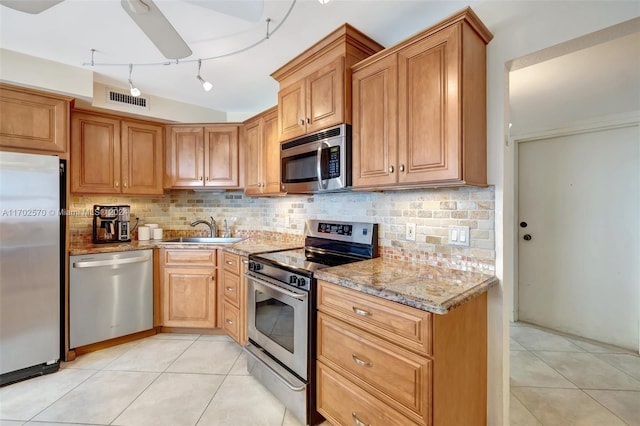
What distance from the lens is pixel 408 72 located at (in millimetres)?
1582

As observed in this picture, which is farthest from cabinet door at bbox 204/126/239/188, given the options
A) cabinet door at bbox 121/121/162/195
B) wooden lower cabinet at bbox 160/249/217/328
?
wooden lower cabinet at bbox 160/249/217/328

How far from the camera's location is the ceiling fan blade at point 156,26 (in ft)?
3.94

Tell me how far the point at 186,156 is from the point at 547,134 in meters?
3.93

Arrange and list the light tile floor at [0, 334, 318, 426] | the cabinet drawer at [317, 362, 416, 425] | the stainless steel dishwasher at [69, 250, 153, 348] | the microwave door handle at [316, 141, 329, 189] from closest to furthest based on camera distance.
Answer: the cabinet drawer at [317, 362, 416, 425] < the light tile floor at [0, 334, 318, 426] < the microwave door handle at [316, 141, 329, 189] < the stainless steel dishwasher at [69, 250, 153, 348]

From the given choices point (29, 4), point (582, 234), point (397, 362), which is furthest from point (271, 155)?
point (582, 234)

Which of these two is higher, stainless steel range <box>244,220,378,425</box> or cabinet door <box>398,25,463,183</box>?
cabinet door <box>398,25,463,183</box>

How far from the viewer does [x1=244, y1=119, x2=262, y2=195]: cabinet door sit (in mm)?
2927

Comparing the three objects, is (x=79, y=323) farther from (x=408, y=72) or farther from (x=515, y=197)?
(x=515, y=197)

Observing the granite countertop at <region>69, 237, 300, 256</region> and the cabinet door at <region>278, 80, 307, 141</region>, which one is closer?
the cabinet door at <region>278, 80, 307, 141</region>

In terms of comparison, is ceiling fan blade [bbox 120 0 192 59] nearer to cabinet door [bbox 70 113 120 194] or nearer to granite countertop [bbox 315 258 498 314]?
granite countertop [bbox 315 258 498 314]

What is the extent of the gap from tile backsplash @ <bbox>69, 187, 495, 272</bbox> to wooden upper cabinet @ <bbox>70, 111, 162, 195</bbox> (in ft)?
1.00

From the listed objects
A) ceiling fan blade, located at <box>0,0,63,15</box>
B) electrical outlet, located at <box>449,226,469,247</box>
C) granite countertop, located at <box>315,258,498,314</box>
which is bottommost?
granite countertop, located at <box>315,258,498,314</box>

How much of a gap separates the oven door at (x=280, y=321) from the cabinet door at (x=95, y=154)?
1932 mm

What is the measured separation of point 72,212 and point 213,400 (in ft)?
7.90
